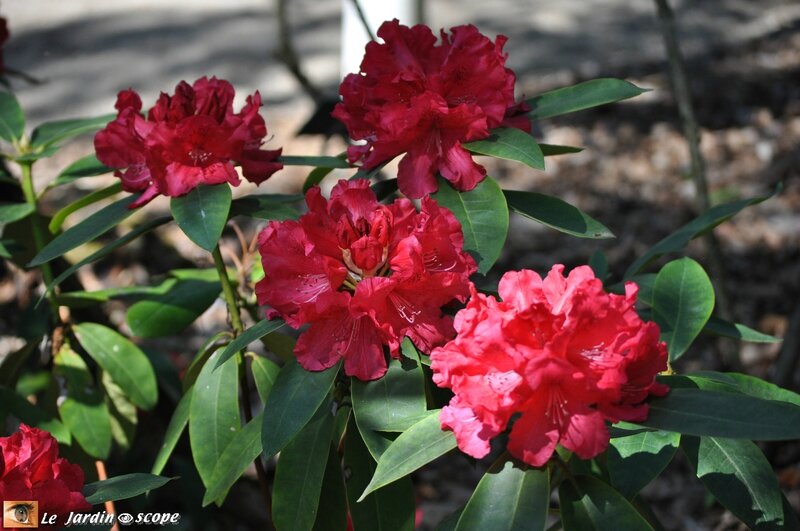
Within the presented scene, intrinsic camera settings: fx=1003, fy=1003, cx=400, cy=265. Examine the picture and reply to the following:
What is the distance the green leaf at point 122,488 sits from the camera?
125cm

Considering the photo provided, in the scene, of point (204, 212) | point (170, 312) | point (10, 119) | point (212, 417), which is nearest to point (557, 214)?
point (204, 212)

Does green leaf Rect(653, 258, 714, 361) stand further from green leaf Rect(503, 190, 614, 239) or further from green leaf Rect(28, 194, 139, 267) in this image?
green leaf Rect(28, 194, 139, 267)

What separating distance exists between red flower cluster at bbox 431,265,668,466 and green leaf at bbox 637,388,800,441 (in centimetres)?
3

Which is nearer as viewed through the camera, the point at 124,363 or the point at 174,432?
the point at 174,432

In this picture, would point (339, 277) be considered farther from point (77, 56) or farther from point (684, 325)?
point (77, 56)

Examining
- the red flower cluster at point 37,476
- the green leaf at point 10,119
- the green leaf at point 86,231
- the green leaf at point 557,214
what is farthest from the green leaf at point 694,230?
the green leaf at point 10,119

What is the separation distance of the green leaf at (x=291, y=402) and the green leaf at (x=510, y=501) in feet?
0.78

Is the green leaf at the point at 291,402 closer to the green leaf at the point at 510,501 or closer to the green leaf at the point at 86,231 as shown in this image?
the green leaf at the point at 510,501

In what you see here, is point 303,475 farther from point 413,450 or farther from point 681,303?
point 681,303

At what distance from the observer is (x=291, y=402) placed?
1.27 meters

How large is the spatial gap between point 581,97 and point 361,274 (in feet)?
1.64

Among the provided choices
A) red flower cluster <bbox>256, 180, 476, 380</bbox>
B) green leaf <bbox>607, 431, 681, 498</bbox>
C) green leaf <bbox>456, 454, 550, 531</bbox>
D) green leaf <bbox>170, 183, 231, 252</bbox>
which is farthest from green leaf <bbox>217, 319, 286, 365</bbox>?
green leaf <bbox>607, 431, 681, 498</bbox>

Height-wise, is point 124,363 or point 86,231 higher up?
point 86,231

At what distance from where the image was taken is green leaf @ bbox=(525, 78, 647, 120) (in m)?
1.50
